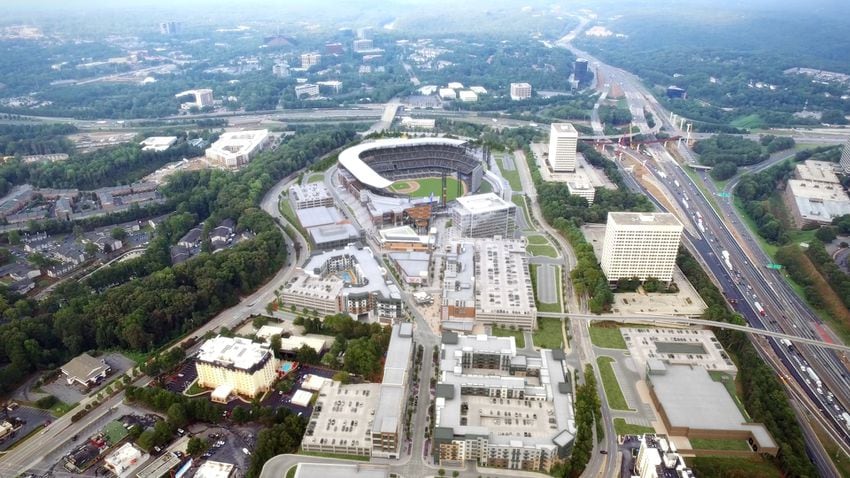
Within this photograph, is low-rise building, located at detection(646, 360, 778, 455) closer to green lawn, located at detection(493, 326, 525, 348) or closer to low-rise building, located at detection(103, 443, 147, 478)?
green lawn, located at detection(493, 326, 525, 348)

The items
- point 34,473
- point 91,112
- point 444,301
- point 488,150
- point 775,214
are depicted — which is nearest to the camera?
point 34,473

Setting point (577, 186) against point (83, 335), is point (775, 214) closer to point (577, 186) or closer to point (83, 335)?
point (577, 186)

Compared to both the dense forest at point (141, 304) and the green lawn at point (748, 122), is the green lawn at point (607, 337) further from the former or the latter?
the green lawn at point (748, 122)

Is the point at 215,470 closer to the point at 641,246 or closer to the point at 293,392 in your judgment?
the point at 293,392

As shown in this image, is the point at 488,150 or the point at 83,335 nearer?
the point at 83,335

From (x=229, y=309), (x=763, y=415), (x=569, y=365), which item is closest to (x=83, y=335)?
(x=229, y=309)

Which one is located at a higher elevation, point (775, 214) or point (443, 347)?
point (443, 347)

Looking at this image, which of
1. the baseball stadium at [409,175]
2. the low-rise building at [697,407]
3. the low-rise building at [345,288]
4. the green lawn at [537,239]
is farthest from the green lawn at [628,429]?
the baseball stadium at [409,175]

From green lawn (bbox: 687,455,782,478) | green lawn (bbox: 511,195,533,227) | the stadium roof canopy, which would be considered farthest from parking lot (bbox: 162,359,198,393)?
green lawn (bbox: 511,195,533,227)
